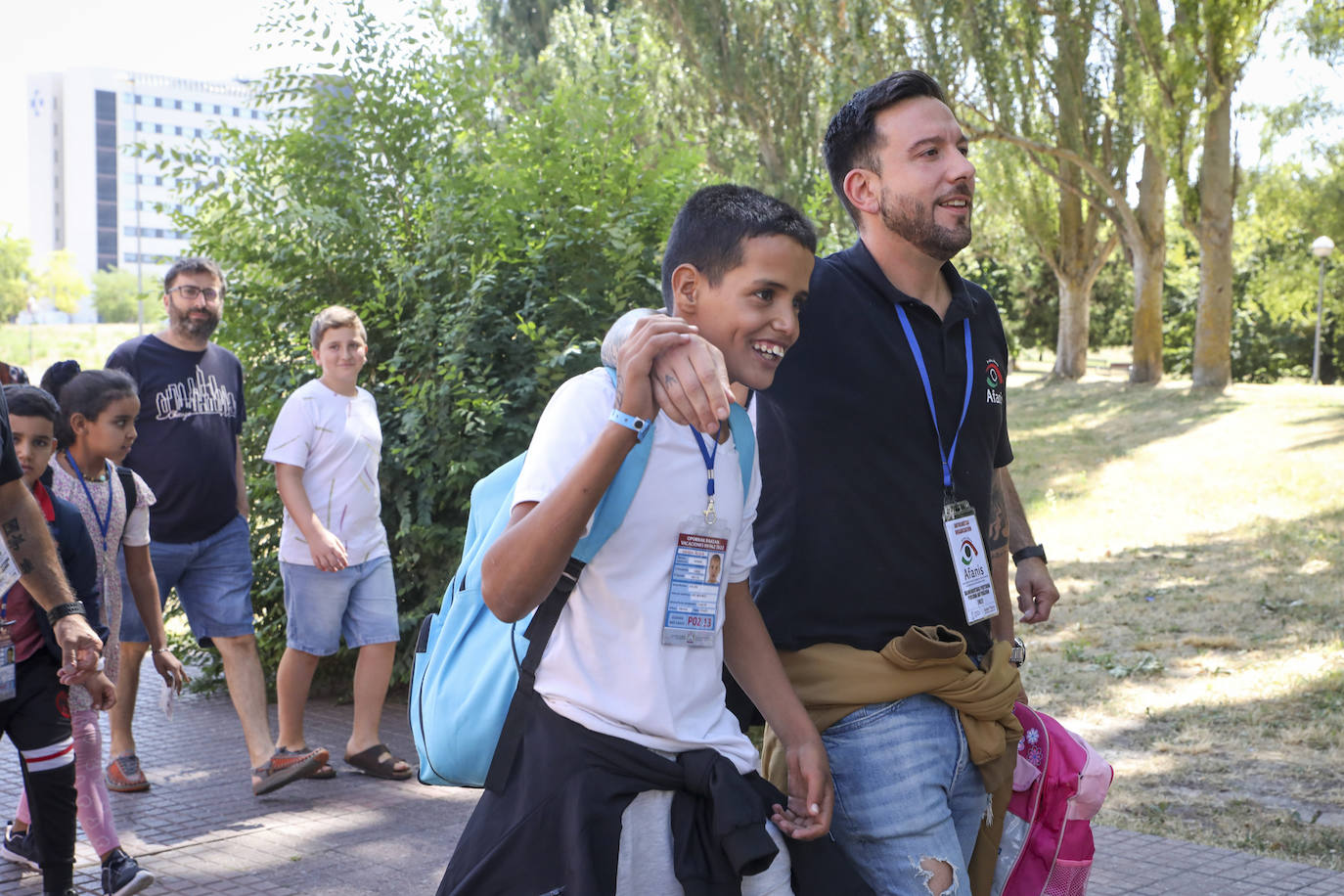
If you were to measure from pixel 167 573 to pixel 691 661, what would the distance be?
4.49m

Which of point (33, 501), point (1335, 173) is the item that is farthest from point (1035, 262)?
point (33, 501)

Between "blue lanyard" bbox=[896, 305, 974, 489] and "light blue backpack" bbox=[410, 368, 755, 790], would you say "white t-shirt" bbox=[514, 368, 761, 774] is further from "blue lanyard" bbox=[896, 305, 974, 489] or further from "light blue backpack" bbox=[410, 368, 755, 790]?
"blue lanyard" bbox=[896, 305, 974, 489]

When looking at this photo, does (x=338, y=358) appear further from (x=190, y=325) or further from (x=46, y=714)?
(x=46, y=714)

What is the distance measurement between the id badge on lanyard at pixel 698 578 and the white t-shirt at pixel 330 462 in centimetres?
401

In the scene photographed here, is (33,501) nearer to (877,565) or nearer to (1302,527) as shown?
(877,565)

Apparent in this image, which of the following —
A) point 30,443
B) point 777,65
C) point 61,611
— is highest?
point 777,65

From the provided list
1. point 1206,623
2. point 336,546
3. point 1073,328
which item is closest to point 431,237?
point 336,546

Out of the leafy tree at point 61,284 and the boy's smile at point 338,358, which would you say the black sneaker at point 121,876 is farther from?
the leafy tree at point 61,284

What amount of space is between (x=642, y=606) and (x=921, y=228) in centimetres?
110

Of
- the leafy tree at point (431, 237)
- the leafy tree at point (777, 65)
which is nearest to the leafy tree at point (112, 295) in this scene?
→ the leafy tree at point (777, 65)

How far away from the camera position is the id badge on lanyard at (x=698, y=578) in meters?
2.11

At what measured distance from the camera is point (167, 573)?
19.7ft

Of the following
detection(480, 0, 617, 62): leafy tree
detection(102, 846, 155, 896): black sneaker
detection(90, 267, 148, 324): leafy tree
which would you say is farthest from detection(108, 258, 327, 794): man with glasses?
detection(90, 267, 148, 324): leafy tree

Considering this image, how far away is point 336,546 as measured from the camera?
574 centimetres
